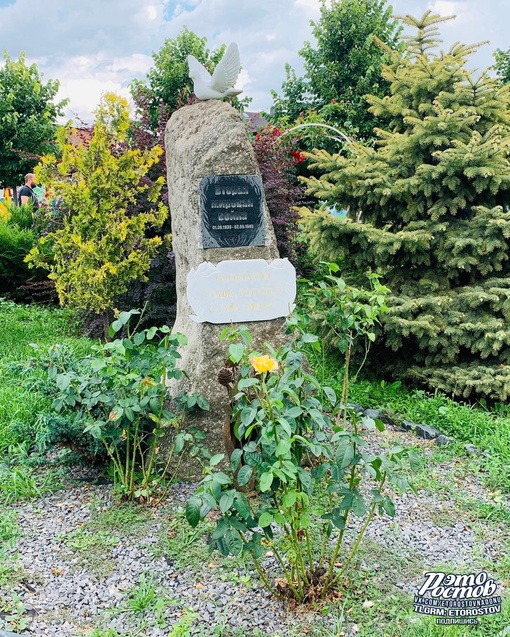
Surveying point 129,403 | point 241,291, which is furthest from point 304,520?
point 241,291

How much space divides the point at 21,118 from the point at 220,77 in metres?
10.8

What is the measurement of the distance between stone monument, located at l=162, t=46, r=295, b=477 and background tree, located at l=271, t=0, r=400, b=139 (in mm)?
8976

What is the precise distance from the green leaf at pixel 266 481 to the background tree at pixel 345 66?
11199 mm

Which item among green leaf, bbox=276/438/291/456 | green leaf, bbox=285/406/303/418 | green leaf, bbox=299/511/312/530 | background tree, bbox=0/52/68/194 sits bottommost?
green leaf, bbox=299/511/312/530

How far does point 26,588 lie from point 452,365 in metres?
3.51

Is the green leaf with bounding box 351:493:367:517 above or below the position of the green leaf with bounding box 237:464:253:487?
below

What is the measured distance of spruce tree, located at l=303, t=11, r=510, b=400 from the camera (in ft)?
15.9

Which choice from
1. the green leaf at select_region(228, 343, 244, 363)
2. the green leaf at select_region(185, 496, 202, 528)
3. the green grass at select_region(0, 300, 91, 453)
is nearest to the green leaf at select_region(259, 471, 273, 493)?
the green leaf at select_region(185, 496, 202, 528)

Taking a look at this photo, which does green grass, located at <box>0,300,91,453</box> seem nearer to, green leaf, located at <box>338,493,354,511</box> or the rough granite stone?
the rough granite stone

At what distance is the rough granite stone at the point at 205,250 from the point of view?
3742mm

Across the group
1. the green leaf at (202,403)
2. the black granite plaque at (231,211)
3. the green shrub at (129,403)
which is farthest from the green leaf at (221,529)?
the black granite plaque at (231,211)

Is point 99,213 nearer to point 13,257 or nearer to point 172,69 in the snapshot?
point 13,257

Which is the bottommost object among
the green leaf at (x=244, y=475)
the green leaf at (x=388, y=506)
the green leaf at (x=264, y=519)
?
the green leaf at (x=388, y=506)

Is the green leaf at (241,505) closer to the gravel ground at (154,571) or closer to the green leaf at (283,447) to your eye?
the green leaf at (283,447)
